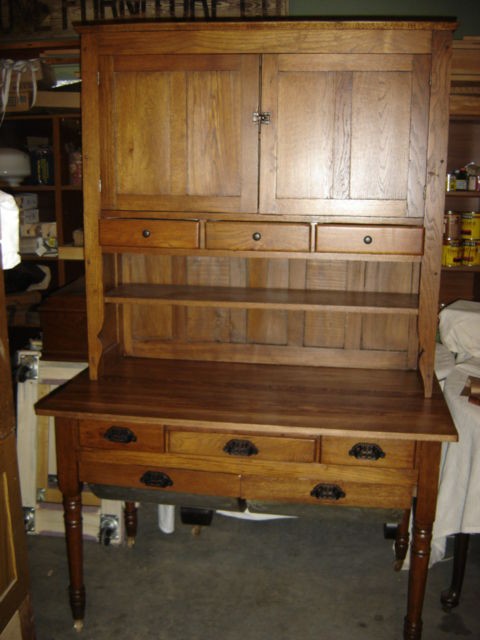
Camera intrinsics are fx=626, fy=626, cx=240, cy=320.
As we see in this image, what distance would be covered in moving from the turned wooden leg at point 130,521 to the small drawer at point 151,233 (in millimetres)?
1221

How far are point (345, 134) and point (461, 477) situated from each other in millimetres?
1278

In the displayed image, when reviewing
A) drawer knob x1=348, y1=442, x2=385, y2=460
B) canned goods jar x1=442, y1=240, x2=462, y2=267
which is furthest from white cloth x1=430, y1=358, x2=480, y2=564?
canned goods jar x1=442, y1=240, x2=462, y2=267

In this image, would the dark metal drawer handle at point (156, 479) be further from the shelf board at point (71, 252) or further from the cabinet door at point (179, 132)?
the shelf board at point (71, 252)

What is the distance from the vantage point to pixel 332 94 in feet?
6.84

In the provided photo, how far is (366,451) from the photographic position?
1.98m

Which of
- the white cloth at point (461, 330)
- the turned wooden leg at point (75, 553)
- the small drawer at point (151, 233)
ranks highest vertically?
the small drawer at point (151, 233)

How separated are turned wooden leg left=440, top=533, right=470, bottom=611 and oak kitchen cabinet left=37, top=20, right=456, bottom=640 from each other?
35 cm

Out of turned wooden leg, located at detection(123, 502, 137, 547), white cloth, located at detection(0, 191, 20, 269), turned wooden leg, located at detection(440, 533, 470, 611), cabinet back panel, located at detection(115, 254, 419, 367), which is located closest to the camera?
white cloth, located at detection(0, 191, 20, 269)

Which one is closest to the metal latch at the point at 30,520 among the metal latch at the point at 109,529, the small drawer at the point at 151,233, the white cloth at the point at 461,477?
the metal latch at the point at 109,529

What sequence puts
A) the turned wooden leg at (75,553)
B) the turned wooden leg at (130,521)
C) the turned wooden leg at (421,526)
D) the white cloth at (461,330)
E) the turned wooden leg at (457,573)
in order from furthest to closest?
the turned wooden leg at (130,521) → the white cloth at (461,330) → the turned wooden leg at (457,573) → the turned wooden leg at (75,553) → the turned wooden leg at (421,526)

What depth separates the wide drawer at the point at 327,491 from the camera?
2008 mm

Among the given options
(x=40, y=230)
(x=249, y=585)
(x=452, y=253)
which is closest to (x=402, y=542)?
(x=249, y=585)

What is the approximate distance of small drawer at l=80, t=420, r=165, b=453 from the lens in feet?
6.80

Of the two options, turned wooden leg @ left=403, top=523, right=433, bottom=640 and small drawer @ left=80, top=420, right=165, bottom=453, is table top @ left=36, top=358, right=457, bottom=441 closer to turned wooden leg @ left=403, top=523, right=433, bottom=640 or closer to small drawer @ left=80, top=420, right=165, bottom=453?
small drawer @ left=80, top=420, right=165, bottom=453
